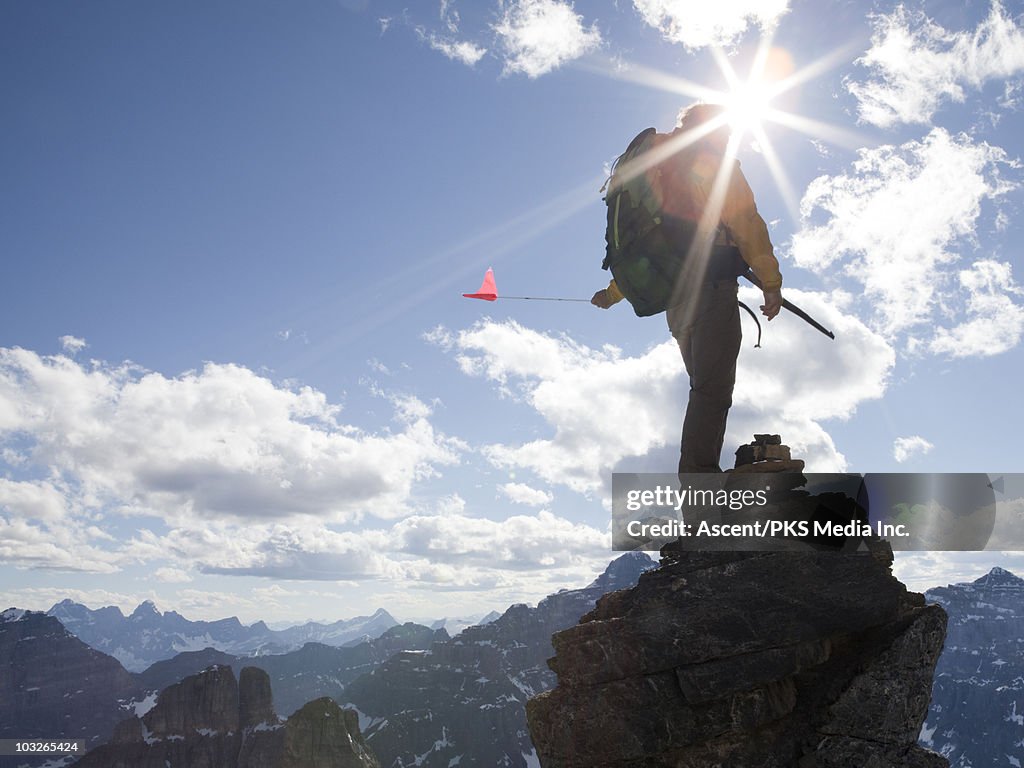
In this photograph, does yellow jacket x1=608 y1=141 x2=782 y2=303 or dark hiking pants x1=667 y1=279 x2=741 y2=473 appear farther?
dark hiking pants x1=667 y1=279 x2=741 y2=473

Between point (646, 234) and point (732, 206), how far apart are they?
1229 mm

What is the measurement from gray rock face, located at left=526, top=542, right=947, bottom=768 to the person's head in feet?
19.3

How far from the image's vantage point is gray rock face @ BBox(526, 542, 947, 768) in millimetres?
7461

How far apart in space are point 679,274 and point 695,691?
5465 millimetres

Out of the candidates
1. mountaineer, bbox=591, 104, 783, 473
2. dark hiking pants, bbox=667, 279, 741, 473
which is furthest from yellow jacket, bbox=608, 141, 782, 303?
dark hiking pants, bbox=667, 279, 741, 473

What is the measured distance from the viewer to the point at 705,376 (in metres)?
9.71

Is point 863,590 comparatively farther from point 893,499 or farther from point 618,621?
point 618,621

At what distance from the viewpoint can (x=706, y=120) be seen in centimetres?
971

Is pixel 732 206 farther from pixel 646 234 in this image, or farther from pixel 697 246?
pixel 646 234

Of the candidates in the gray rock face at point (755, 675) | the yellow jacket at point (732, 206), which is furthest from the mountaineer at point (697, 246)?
the gray rock face at point (755, 675)

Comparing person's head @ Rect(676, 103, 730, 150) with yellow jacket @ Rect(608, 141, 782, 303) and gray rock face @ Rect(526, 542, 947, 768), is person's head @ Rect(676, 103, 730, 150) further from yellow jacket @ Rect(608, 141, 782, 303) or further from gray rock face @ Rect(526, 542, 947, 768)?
gray rock face @ Rect(526, 542, 947, 768)

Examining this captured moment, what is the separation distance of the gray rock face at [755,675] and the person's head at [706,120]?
5.88 meters

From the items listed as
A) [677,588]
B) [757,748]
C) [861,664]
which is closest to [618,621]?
[677,588]

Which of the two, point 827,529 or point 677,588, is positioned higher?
point 827,529
